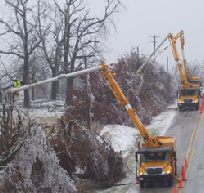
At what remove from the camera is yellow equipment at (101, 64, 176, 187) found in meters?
23.2

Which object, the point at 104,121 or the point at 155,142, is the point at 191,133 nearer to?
the point at 104,121

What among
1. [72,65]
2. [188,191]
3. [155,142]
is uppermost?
[72,65]

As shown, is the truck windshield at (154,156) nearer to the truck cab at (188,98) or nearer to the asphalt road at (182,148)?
the asphalt road at (182,148)

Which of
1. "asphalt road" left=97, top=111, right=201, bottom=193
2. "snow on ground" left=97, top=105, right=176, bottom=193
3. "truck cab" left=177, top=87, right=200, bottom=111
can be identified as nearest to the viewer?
"asphalt road" left=97, top=111, right=201, bottom=193

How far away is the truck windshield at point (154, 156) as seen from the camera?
928 inches

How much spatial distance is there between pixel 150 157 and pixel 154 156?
19 centimetres

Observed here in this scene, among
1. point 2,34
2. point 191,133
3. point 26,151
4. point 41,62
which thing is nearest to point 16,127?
point 26,151

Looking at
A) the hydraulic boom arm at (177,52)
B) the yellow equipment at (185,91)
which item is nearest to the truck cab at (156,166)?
the hydraulic boom arm at (177,52)

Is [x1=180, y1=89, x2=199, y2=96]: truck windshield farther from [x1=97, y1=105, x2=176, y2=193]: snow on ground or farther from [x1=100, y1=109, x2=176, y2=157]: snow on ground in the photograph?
[x1=100, y1=109, x2=176, y2=157]: snow on ground

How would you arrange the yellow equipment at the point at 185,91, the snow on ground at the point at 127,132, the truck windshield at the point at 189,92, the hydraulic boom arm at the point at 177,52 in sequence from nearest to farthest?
the snow on ground at the point at 127,132 < the hydraulic boom arm at the point at 177,52 < the yellow equipment at the point at 185,91 < the truck windshield at the point at 189,92

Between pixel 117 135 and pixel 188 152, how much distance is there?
7.50m

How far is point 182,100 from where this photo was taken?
49.8 metres

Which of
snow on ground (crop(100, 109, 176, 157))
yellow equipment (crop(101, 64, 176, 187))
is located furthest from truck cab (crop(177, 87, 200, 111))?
yellow equipment (crop(101, 64, 176, 187))

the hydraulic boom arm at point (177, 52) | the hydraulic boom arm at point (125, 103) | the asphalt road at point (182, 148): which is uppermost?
the hydraulic boom arm at point (177, 52)
